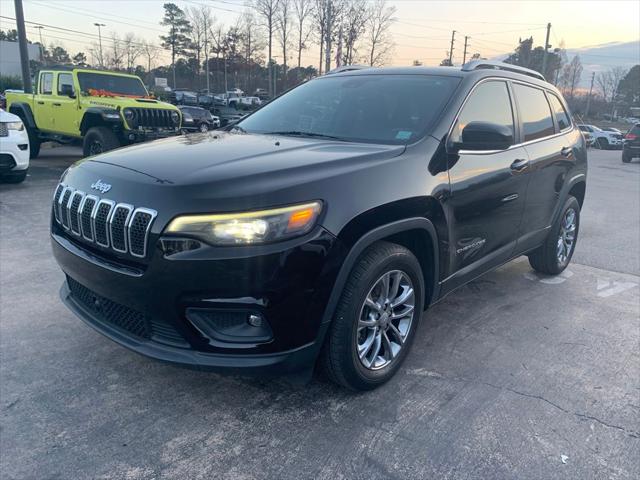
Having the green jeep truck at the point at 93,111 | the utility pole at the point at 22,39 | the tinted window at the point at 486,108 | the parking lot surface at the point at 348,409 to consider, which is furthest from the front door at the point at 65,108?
the tinted window at the point at 486,108

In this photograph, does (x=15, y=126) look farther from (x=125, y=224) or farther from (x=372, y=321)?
(x=372, y=321)

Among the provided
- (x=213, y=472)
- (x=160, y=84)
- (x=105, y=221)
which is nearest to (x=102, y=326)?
(x=105, y=221)

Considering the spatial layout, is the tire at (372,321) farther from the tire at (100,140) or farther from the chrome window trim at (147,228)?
the tire at (100,140)

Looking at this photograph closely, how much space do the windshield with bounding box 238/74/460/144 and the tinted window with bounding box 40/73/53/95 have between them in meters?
9.73

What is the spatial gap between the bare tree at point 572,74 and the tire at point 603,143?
5766cm

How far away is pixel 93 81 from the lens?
36.8 ft

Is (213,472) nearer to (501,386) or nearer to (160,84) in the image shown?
(501,386)

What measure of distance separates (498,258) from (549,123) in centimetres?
148

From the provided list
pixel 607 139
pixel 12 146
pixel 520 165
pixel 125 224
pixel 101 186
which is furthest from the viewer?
pixel 607 139

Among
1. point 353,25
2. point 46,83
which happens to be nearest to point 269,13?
point 353,25

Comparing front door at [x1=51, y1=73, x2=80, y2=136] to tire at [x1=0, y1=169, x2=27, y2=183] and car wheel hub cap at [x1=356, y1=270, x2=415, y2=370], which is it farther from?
car wheel hub cap at [x1=356, y1=270, x2=415, y2=370]

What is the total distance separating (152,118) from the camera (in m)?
10.8

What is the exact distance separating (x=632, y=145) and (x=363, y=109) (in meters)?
21.3

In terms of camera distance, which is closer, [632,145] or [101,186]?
[101,186]
